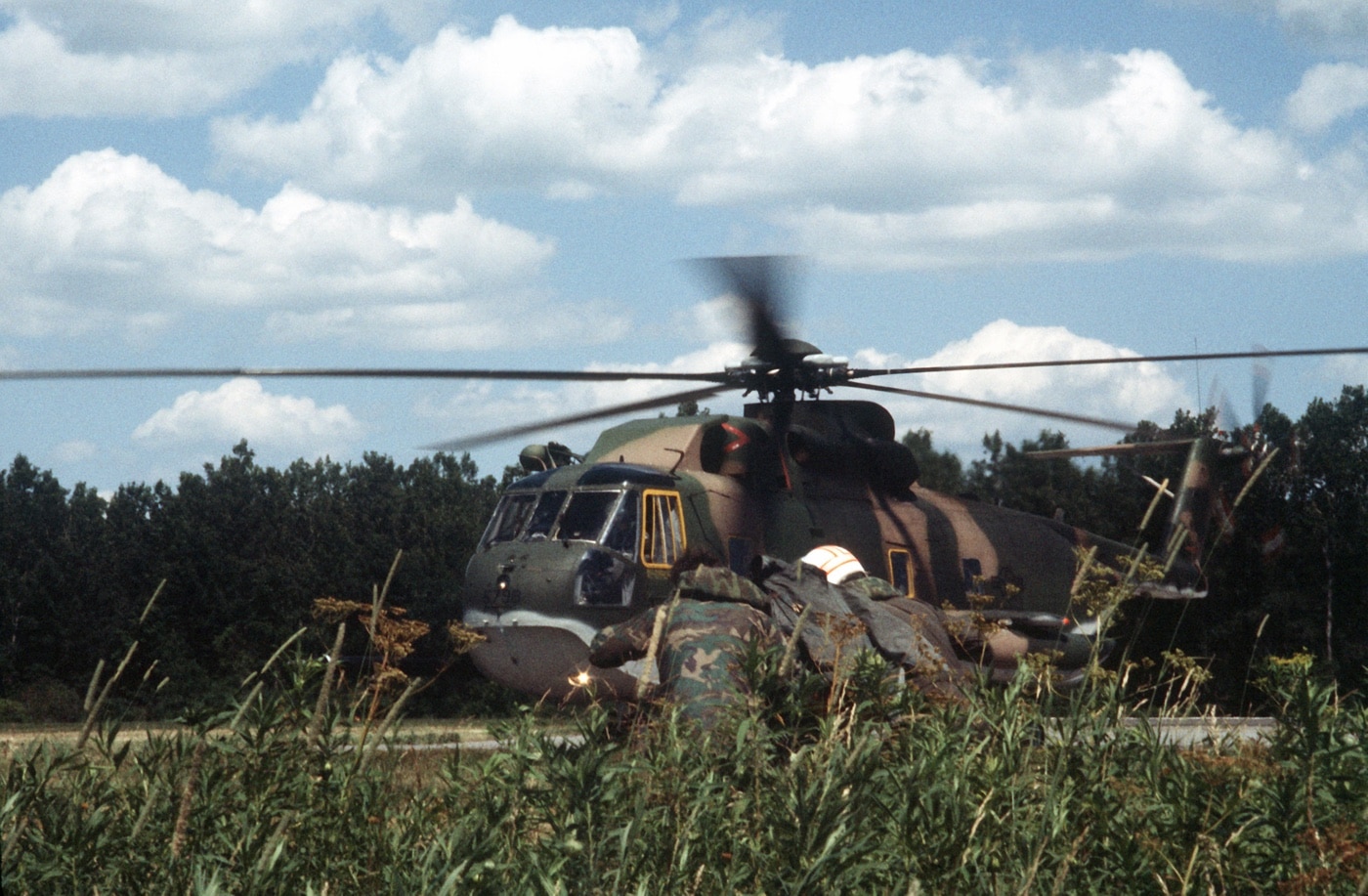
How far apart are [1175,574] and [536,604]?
832 cm

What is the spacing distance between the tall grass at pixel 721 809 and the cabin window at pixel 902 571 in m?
9.51

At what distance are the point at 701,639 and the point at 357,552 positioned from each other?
46959 millimetres

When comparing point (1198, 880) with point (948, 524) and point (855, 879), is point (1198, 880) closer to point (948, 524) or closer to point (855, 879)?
point (855, 879)

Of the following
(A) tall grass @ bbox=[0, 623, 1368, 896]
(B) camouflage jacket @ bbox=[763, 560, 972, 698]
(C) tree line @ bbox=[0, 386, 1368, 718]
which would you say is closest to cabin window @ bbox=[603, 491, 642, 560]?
(B) camouflage jacket @ bbox=[763, 560, 972, 698]

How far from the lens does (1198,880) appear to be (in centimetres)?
394

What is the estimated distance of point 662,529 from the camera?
13242 mm

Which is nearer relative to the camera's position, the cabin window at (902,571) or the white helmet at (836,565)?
the white helmet at (836,565)

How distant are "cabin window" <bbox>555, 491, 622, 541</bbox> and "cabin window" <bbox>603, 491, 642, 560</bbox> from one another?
0.09 m

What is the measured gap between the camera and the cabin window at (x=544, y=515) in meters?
13.3

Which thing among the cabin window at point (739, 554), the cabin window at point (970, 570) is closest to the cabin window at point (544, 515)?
the cabin window at point (739, 554)

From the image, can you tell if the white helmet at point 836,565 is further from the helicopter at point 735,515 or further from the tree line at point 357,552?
the tree line at point 357,552

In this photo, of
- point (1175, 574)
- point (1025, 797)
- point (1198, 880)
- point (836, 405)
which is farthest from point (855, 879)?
point (1175, 574)

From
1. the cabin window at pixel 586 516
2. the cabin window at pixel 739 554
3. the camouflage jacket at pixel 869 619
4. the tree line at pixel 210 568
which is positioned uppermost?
the cabin window at pixel 586 516

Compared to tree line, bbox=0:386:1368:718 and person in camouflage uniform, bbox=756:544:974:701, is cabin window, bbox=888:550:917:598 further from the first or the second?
tree line, bbox=0:386:1368:718
